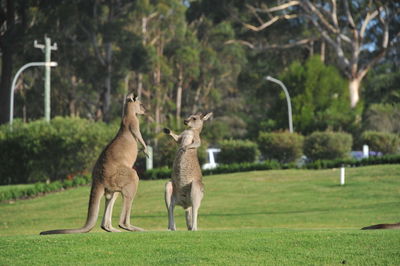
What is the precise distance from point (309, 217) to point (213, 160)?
19.3 m

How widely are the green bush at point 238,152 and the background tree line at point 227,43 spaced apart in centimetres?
1029

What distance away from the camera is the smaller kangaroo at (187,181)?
42.1 ft

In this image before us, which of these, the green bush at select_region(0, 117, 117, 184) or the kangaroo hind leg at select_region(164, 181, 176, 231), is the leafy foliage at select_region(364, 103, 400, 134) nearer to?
the green bush at select_region(0, 117, 117, 184)

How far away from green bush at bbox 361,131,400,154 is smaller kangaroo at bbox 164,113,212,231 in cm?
3459

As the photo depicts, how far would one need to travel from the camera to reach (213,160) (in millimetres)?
43469

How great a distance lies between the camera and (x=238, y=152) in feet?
142

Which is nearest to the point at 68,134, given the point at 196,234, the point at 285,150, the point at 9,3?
the point at 285,150

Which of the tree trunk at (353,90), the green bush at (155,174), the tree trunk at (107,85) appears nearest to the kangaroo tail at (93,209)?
the green bush at (155,174)

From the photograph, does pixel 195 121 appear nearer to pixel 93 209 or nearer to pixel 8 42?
pixel 93 209

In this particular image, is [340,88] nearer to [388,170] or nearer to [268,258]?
[388,170]

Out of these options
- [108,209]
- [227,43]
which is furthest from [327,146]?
[108,209]

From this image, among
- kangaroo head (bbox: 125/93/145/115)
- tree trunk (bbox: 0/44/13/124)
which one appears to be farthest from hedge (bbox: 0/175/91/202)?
kangaroo head (bbox: 125/93/145/115)

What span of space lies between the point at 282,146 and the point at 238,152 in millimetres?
2625

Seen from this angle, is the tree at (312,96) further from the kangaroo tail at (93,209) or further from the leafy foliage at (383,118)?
the kangaroo tail at (93,209)
